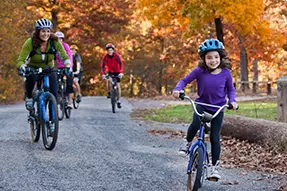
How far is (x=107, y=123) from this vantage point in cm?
1275

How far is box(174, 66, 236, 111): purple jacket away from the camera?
5.82 metres

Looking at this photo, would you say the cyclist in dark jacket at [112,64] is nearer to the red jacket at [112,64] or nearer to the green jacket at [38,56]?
the red jacket at [112,64]

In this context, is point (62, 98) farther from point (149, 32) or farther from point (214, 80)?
point (149, 32)

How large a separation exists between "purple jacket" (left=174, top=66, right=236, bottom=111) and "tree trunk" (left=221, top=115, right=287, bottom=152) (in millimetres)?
2616

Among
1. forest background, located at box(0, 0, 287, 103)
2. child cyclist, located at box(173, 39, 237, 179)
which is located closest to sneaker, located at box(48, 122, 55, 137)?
child cyclist, located at box(173, 39, 237, 179)

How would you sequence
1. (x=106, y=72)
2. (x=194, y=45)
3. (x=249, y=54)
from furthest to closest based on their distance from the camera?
(x=194, y=45)
(x=249, y=54)
(x=106, y=72)

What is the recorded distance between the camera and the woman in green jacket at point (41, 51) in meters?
8.22

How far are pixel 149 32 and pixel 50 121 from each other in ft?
101

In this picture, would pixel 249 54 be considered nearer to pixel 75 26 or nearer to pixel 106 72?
pixel 75 26

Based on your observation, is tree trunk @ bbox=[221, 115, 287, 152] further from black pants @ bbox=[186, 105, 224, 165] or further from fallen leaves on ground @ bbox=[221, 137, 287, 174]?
black pants @ bbox=[186, 105, 224, 165]

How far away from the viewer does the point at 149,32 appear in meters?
38.5

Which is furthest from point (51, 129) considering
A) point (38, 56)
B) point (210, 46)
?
point (210, 46)

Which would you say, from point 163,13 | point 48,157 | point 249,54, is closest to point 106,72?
point 163,13

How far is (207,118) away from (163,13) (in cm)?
1668
